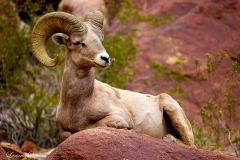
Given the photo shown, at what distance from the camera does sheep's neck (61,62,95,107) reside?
340 inches

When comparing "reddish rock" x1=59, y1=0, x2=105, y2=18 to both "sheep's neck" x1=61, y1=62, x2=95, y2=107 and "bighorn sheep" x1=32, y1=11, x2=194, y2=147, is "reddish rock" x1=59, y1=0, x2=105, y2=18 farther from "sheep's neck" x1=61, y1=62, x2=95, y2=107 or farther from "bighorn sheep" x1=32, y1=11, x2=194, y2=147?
"sheep's neck" x1=61, y1=62, x2=95, y2=107

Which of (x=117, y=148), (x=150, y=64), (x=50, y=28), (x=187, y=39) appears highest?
(x=50, y=28)

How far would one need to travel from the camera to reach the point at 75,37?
8.69 m

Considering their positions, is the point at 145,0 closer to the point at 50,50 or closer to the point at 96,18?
the point at 50,50

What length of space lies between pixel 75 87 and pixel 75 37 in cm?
72

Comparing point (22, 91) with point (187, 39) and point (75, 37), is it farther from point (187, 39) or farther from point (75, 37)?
point (187, 39)

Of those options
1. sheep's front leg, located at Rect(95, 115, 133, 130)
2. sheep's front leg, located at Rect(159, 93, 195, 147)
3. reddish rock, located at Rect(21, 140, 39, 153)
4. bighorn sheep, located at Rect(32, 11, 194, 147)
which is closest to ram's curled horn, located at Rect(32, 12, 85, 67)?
bighorn sheep, located at Rect(32, 11, 194, 147)

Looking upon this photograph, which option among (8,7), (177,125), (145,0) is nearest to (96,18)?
(177,125)

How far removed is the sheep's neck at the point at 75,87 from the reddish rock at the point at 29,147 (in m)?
3.75

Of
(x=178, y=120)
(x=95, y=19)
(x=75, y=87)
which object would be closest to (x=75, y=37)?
(x=95, y=19)

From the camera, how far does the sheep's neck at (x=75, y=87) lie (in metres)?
8.64

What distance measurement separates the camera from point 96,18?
9070mm

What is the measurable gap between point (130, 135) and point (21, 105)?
751cm

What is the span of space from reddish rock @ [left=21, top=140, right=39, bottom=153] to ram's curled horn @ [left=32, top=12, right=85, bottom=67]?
357 cm
